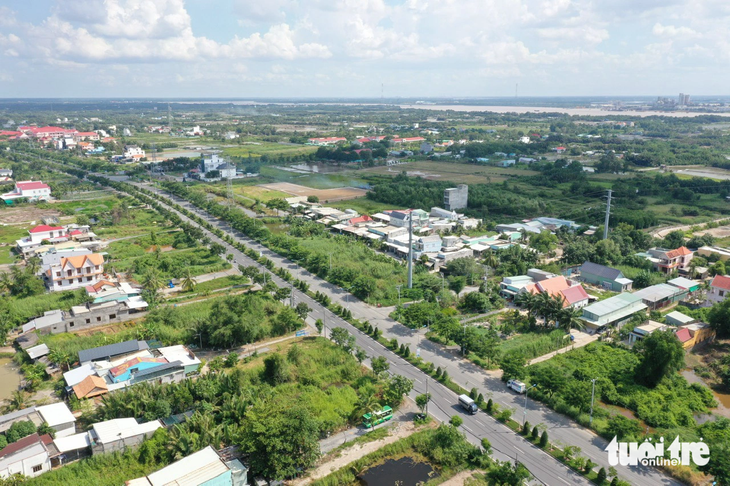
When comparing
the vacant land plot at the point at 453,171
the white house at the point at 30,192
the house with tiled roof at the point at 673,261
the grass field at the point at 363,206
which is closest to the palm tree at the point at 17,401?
the grass field at the point at 363,206

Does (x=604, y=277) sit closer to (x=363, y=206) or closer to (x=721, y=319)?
(x=721, y=319)

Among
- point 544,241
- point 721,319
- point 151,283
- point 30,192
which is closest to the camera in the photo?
point 721,319

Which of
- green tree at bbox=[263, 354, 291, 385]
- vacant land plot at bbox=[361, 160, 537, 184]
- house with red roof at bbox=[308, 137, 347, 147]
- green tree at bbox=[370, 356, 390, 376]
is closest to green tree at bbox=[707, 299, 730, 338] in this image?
green tree at bbox=[370, 356, 390, 376]

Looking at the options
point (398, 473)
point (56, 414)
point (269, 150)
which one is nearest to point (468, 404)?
point (398, 473)

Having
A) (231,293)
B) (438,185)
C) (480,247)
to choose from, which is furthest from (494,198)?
(231,293)

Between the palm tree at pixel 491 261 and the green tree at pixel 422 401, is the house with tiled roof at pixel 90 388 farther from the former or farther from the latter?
the palm tree at pixel 491 261

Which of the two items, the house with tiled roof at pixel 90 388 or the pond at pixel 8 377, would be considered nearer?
the house with tiled roof at pixel 90 388

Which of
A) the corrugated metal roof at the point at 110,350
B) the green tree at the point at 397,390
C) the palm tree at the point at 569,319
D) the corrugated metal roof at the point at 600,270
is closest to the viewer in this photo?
the green tree at the point at 397,390

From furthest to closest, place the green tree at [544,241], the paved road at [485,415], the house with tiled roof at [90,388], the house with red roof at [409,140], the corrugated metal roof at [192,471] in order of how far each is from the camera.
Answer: the house with red roof at [409,140] → the green tree at [544,241] → the house with tiled roof at [90,388] → the paved road at [485,415] → the corrugated metal roof at [192,471]
